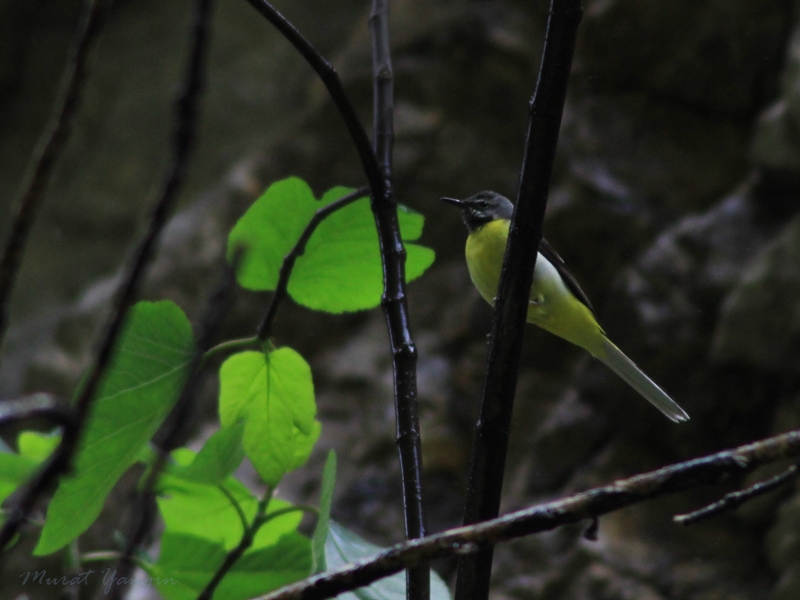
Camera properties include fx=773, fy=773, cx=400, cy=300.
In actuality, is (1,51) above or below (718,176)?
above

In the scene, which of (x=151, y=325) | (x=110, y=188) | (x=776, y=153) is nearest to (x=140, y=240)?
(x=151, y=325)

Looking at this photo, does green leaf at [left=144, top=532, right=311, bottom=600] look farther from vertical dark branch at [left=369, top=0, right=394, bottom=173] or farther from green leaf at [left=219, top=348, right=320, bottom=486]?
vertical dark branch at [left=369, top=0, right=394, bottom=173]

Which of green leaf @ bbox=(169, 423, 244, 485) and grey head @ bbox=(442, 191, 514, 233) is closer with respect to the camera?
green leaf @ bbox=(169, 423, 244, 485)

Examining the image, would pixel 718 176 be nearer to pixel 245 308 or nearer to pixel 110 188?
pixel 245 308

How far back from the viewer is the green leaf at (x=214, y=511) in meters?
0.80

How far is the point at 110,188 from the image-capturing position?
4801 mm

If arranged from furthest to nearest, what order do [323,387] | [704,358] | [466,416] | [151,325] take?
1. [323,387]
2. [466,416]
3. [704,358]
4. [151,325]

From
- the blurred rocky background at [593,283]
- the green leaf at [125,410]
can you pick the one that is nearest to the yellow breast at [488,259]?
the green leaf at [125,410]

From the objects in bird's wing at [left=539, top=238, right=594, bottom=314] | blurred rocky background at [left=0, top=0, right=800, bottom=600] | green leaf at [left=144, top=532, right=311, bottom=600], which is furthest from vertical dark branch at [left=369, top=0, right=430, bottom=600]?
blurred rocky background at [left=0, top=0, right=800, bottom=600]

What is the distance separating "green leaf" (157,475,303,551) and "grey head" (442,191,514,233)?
1.25 meters

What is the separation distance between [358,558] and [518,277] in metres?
0.34

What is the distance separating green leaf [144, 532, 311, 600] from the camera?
744 mm

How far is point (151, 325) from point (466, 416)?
2.54 m

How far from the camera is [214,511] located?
820 millimetres
